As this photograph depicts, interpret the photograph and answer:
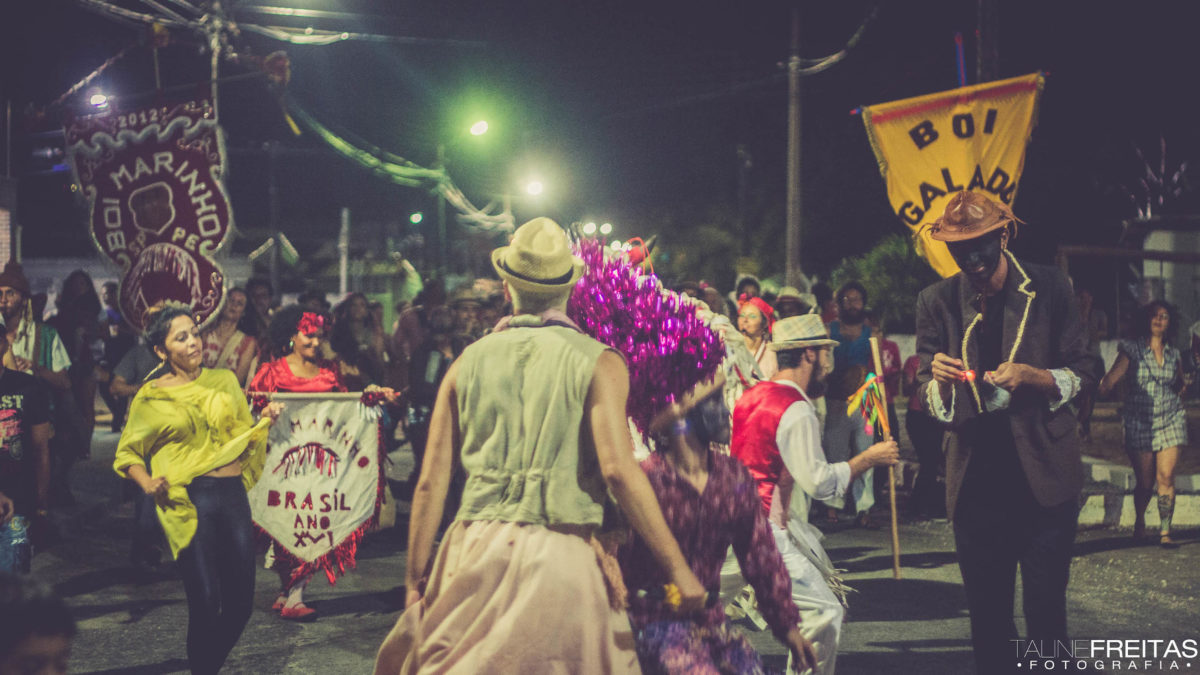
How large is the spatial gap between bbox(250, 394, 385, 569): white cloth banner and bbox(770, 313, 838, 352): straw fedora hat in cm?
348

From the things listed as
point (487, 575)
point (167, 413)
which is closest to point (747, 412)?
point (487, 575)

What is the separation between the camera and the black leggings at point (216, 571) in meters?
5.24

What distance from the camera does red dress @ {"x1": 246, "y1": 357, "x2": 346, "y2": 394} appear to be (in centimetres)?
772

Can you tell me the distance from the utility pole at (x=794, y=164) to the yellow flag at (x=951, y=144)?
283 inches

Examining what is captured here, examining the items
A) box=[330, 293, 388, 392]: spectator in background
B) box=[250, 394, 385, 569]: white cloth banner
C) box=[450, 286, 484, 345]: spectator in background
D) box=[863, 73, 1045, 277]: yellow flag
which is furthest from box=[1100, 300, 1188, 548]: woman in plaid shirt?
box=[330, 293, 388, 392]: spectator in background

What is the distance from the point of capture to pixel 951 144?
9.85 m

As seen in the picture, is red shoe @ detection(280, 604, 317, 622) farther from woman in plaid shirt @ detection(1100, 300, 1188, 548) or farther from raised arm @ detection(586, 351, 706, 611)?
woman in plaid shirt @ detection(1100, 300, 1188, 548)

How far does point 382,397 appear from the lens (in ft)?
25.7

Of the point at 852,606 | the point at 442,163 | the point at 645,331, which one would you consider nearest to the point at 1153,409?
the point at 852,606

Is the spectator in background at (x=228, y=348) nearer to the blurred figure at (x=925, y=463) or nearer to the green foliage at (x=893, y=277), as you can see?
the blurred figure at (x=925, y=463)

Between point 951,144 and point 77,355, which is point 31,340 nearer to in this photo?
point 77,355

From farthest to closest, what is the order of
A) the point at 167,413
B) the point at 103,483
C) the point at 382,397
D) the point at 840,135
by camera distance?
the point at 840,135 → the point at 103,483 → the point at 382,397 → the point at 167,413

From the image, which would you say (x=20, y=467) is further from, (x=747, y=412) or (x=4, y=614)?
(x=4, y=614)

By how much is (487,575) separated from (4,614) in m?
1.33
